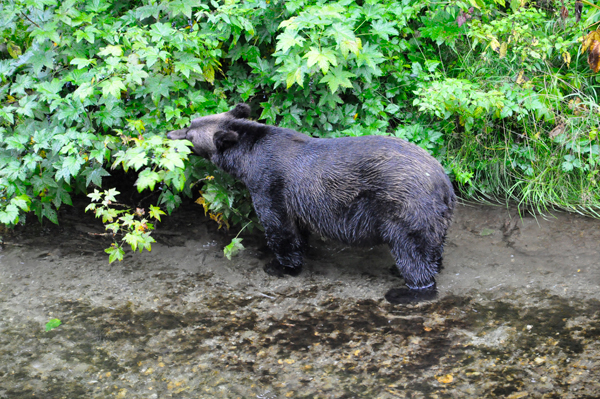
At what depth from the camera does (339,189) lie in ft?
13.7

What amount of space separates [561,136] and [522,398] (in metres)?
3.06

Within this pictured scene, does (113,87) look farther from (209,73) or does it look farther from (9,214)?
(9,214)

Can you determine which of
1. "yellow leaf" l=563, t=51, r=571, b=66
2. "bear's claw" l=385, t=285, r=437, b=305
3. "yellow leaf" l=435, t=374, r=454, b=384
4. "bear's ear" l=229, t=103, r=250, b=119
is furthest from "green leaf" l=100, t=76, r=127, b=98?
"yellow leaf" l=563, t=51, r=571, b=66

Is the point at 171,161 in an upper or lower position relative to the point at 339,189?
upper

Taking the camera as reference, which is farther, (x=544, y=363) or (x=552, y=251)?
(x=552, y=251)

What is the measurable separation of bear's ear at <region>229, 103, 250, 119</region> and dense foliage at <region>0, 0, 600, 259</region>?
0.23 meters

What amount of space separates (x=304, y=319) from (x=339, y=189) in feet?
3.48

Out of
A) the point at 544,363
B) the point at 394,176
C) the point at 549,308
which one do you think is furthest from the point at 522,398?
the point at 394,176

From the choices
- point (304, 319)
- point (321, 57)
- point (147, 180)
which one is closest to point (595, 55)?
point (321, 57)

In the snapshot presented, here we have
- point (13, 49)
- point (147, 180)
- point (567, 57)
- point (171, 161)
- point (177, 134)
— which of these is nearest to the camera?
point (171, 161)

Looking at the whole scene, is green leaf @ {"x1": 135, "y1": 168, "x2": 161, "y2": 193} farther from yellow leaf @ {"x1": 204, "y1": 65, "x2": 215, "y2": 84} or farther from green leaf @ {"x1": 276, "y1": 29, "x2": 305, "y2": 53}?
green leaf @ {"x1": 276, "y1": 29, "x2": 305, "y2": 53}

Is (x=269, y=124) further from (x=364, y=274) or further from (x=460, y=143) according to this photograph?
(x=460, y=143)

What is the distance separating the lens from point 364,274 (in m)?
4.64

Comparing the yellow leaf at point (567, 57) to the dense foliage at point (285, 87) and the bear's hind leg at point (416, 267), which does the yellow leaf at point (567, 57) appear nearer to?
the dense foliage at point (285, 87)
